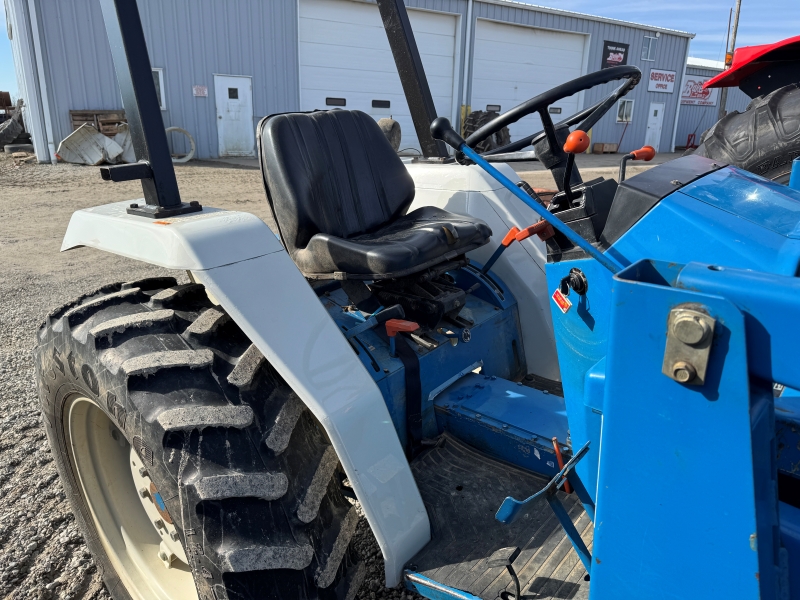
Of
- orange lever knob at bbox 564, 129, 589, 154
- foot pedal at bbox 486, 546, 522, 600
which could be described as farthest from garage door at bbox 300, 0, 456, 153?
foot pedal at bbox 486, 546, 522, 600

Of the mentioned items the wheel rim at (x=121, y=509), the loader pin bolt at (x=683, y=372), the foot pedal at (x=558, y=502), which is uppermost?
the loader pin bolt at (x=683, y=372)

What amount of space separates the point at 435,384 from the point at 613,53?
60.4 ft

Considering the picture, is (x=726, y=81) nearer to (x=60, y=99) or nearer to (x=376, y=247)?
(x=376, y=247)

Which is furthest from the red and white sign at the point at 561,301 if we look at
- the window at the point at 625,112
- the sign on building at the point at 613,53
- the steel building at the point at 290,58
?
the window at the point at 625,112

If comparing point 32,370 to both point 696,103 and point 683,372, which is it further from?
point 696,103

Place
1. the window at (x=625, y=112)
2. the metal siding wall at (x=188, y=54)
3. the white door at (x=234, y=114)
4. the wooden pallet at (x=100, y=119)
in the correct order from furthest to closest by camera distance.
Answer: the window at (x=625, y=112), the white door at (x=234, y=114), the wooden pallet at (x=100, y=119), the metal siding wall at (x=188, y=54)

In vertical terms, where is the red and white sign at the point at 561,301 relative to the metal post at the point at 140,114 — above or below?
below

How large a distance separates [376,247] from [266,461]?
34.6 inches

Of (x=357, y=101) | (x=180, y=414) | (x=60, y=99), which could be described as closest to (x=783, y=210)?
(x=180, y=414)

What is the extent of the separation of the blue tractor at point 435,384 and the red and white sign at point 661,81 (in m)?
19.1

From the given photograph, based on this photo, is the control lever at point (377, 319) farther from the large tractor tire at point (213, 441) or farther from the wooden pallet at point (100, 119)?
the wooden pallet at point (100, 119)

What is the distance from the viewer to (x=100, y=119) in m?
11.1

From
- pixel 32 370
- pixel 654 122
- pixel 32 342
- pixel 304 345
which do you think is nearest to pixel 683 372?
pixel 304 345

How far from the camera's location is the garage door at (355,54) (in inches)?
511
